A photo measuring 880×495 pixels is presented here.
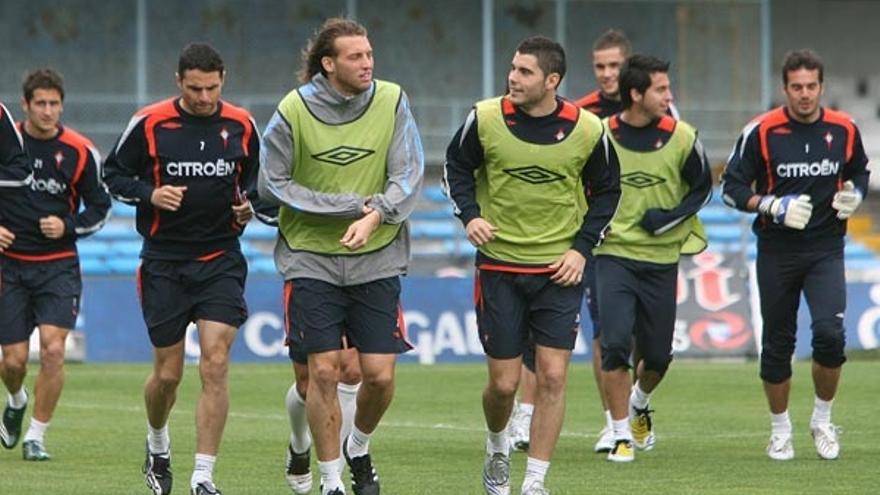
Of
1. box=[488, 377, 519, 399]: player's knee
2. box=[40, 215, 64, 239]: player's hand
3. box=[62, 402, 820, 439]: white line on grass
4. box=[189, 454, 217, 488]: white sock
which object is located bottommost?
box=[62, 402, 820, 439]: white line on grass

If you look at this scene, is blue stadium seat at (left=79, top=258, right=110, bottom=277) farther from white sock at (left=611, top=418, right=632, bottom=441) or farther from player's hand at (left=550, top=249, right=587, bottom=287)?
player's hand at (left=550, top=249, right=587, bottom=287)

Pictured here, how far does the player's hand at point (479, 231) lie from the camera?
10.8 m

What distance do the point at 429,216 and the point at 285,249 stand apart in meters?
20.5

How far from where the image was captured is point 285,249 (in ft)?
35.4

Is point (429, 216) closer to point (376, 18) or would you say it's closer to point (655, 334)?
point (376, 18)

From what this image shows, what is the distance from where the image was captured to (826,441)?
1320 centimetres

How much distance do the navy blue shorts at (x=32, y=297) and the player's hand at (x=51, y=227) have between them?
27 centimetres

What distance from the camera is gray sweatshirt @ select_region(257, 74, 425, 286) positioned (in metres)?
10.5

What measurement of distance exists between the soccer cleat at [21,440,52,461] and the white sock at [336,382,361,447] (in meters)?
3.04

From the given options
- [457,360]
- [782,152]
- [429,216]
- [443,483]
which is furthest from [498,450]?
[429,216]

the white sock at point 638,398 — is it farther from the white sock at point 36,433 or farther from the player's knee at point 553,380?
the white sock at point 36,433

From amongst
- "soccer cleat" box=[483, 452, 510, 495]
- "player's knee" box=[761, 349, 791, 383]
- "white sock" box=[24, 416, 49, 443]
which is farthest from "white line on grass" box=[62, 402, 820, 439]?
"soccer cleat" box=[483, 452, 510, 495]

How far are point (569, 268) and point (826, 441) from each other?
10.1ft

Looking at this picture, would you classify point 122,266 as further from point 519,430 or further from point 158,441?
point 158,441
